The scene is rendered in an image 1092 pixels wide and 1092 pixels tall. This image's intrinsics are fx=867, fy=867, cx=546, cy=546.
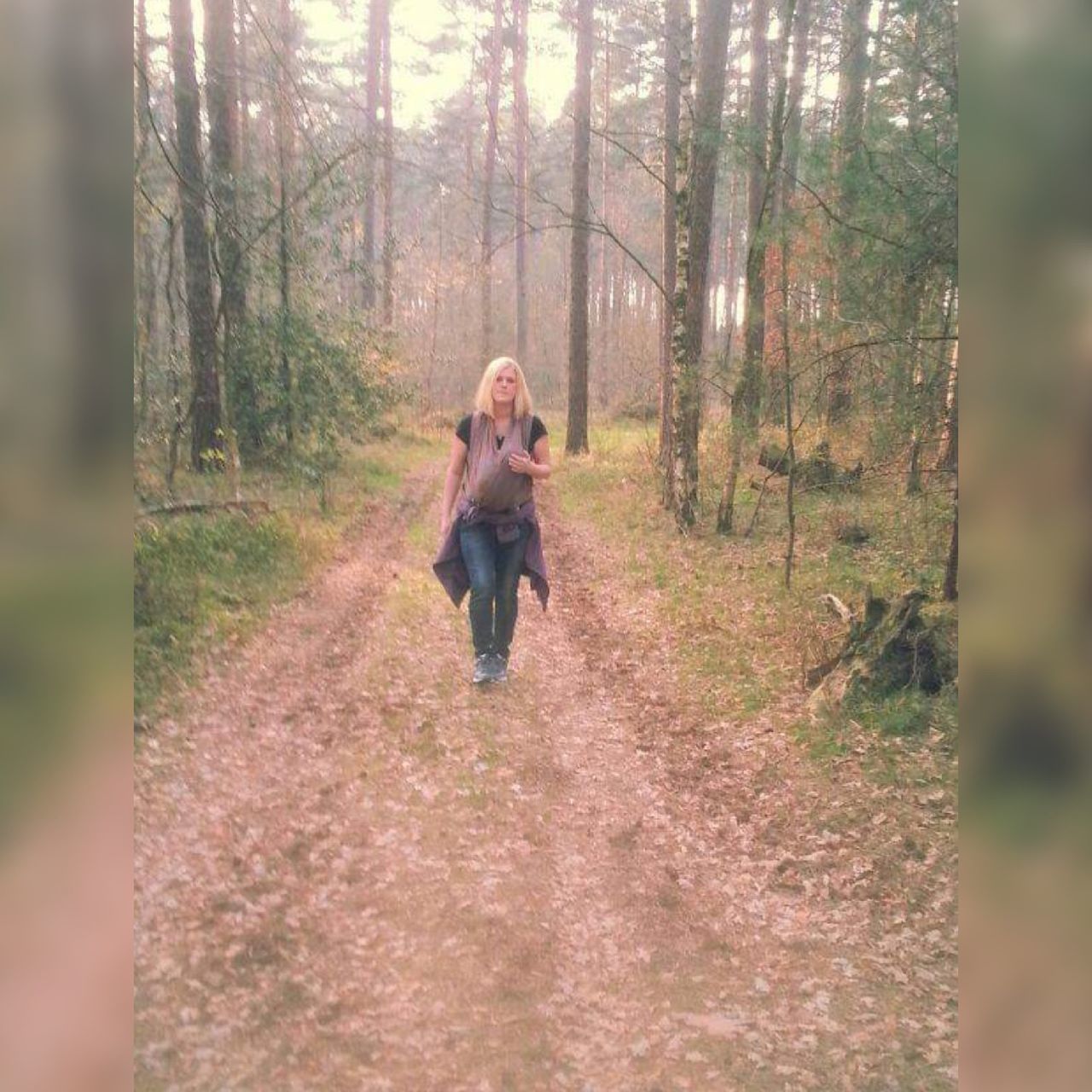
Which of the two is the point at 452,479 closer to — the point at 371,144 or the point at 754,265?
the point at 371,144

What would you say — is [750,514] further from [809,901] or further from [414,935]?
[414,935]

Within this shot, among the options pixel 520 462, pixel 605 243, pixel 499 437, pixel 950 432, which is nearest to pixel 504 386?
pixel 499 437

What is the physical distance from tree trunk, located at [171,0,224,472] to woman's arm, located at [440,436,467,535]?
84cm

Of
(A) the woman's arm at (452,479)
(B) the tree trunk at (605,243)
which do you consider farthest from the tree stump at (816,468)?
(A) the woman's arm at (452,479)

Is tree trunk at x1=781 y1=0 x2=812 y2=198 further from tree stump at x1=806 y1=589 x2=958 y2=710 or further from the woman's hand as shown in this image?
tree stump at x1=806 y1=589 x2=958 y2=710

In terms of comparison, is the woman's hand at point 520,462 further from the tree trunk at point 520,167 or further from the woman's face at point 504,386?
the tree trunk at point 520,167

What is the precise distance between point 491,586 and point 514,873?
108 cm

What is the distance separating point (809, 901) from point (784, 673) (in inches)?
37.0

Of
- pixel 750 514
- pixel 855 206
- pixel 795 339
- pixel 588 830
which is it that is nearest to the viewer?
pixel 588 830

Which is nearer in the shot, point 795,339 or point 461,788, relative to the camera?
point 461,788

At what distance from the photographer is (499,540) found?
11.1 feet
